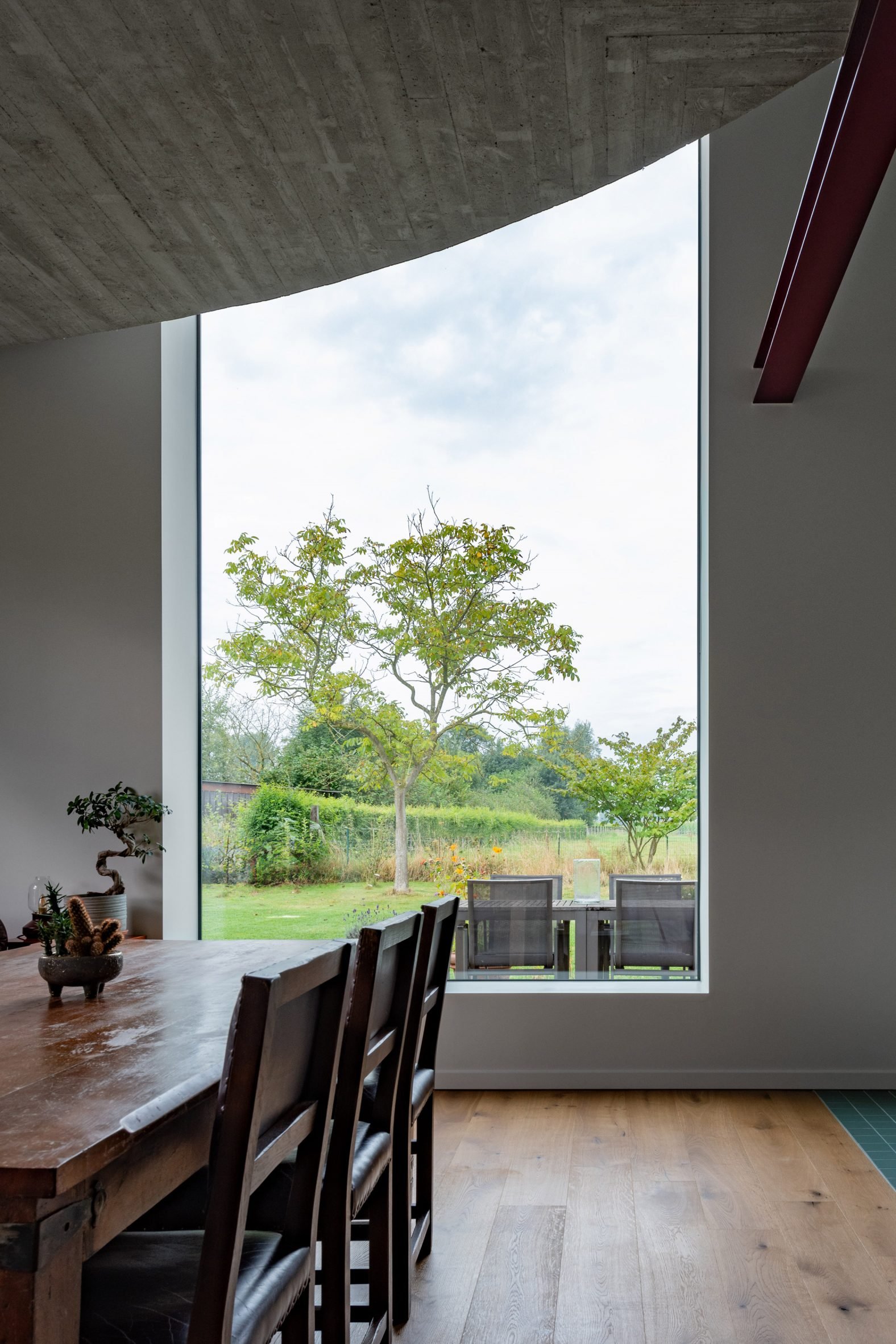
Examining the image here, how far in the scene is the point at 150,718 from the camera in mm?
4812

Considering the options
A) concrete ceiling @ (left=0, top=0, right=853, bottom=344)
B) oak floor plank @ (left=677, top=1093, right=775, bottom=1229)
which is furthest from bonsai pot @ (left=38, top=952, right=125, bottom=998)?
concrete ceiling @ (left=0, top=0, right=853, bottom=344)

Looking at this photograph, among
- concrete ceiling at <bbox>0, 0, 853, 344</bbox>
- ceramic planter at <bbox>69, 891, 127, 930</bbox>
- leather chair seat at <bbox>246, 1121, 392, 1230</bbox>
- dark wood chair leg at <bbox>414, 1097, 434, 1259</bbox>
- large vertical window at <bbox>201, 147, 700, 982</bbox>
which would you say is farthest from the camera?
large vertical window at <bbox>201, 147, 700, 982</bbox>

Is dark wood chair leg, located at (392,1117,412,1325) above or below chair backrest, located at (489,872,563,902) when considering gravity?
below

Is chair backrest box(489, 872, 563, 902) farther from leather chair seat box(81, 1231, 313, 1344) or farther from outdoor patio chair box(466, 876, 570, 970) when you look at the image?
leather chair seat box(81, 1231, 313, 1344)

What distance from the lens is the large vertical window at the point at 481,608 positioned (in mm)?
4883

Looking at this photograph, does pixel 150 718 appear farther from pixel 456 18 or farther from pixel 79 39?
pixel 456 18

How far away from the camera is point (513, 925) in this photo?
192 inches

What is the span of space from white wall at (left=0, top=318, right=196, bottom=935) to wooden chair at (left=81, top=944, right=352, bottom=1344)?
130 inches

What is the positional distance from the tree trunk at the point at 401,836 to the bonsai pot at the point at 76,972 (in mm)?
2791

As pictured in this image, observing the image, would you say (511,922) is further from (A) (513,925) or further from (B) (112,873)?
(B) (112,873)

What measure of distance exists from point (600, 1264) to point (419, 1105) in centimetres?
72

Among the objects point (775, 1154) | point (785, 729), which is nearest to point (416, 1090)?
point (775, 1154)

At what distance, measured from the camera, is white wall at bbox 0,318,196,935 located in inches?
190

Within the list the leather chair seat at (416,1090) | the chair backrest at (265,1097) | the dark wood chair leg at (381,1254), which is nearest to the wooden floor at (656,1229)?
the dark wood chair leg at (381,1254)
